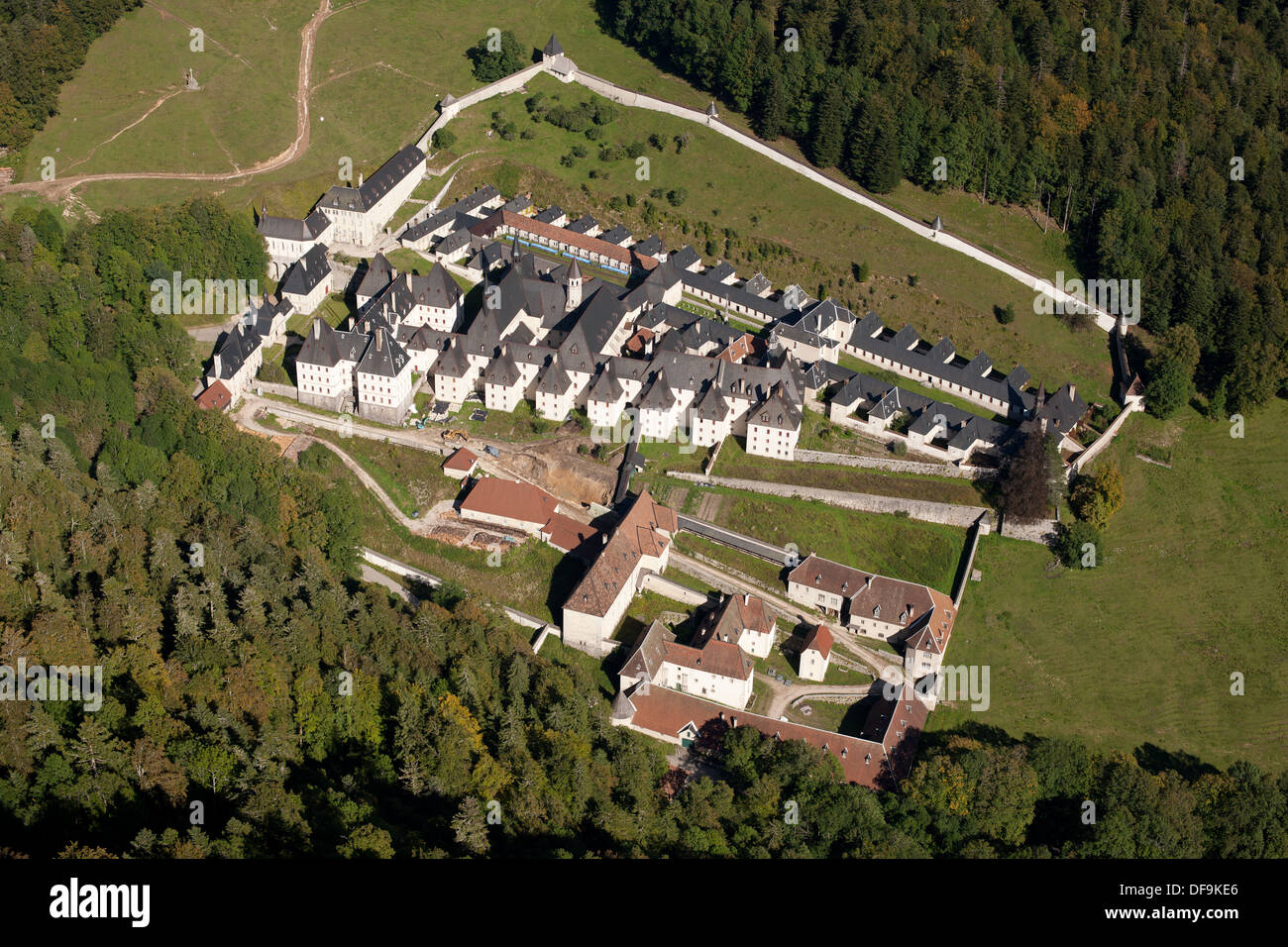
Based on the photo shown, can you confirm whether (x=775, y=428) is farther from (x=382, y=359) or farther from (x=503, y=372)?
(x=382, y=359)

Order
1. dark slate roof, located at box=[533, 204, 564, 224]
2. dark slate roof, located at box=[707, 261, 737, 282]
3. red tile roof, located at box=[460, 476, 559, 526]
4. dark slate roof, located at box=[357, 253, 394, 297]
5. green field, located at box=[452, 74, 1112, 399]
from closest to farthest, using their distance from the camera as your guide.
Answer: red tile roof, located at box=[460, 476, 559, 526] → dark slate roof, located at box=[357, 253, 394, 297] → green field, located at box=[452, 74, 1112, 399] → dark slate roof, located at box=[707, 261, 737, 282] → dark slate roof, located at box=[533, 204, 564, 224]

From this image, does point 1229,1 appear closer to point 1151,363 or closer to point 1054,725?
point 1151,363

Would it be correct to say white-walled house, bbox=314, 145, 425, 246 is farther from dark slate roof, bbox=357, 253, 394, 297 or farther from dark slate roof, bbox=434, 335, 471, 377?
dark slate roof, bbox=434, 335, 471, 377

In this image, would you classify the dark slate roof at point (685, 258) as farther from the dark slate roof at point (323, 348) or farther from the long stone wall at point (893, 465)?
the dark slate roof at point (323, 348)

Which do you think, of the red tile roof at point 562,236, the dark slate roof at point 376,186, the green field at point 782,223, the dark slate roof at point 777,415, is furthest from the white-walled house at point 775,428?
the dark slate roof at point 376,186

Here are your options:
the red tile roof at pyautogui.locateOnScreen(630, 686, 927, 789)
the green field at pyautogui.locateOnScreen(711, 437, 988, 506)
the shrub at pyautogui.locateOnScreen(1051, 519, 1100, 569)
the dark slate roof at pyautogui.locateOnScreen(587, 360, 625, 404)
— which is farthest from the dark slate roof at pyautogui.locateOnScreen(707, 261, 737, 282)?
the red tile roof at pyautogui.locateOnScreen(630, 686, 927, 789)

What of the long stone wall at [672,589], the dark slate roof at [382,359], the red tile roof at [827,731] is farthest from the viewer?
the dark slate roof at [382,359]
